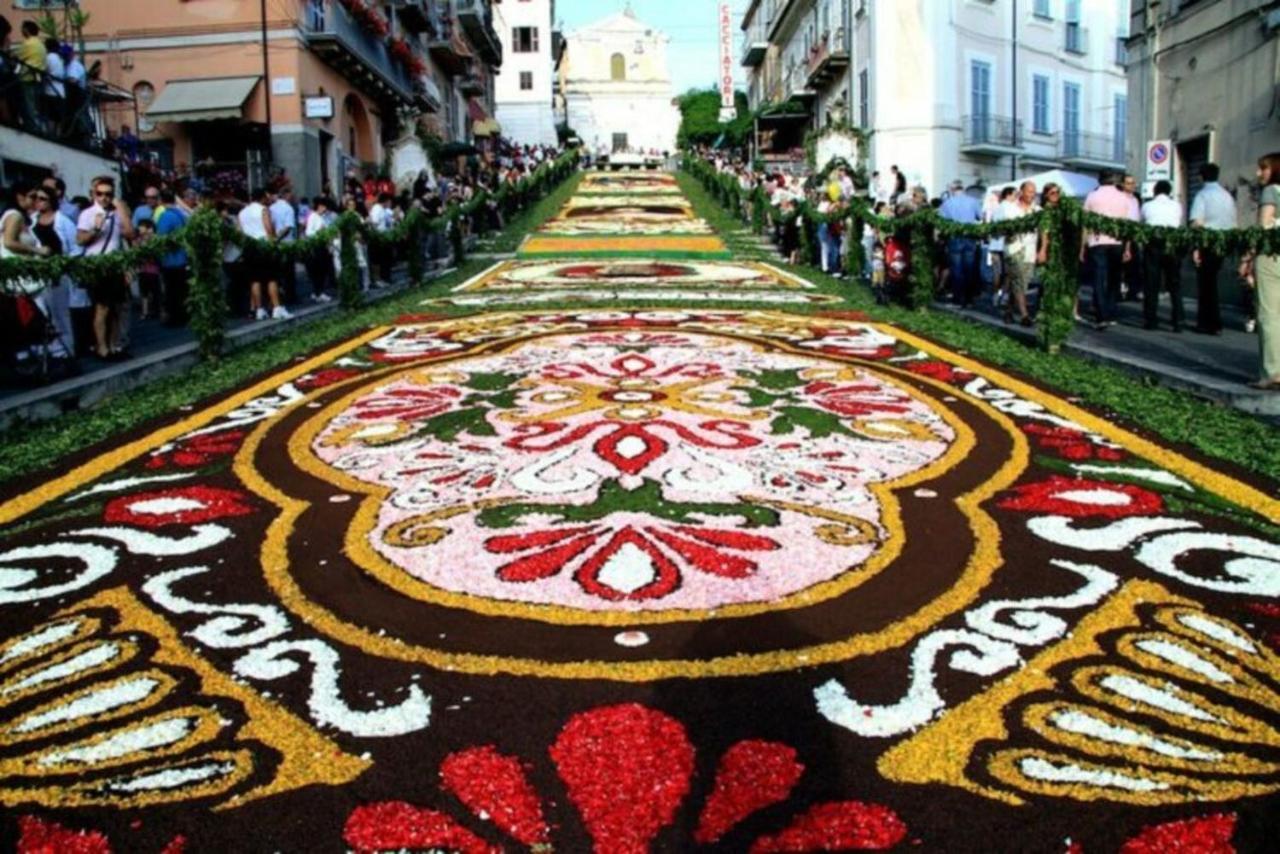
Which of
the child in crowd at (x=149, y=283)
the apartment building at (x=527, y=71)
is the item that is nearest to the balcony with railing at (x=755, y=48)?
the apartment building at (x=527, y=71)

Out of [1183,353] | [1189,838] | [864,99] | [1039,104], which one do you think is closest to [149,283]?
[1183,353]

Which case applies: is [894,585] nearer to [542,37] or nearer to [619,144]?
[542,37]

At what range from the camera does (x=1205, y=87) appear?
52.9 ft

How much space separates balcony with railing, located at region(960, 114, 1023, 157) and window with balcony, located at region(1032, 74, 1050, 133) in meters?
1.52

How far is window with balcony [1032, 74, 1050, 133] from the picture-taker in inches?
1436

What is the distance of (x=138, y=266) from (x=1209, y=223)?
374 inches

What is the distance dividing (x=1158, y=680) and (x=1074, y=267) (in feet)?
22.6

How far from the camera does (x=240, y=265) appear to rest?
39.4 ft

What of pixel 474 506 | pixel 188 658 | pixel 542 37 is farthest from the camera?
pixel 542 37

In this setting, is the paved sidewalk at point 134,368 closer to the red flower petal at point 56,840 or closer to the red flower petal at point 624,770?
the red flower petal at point 56,840

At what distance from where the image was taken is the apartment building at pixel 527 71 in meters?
70.7

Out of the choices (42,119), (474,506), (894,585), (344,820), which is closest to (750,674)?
(894,585)

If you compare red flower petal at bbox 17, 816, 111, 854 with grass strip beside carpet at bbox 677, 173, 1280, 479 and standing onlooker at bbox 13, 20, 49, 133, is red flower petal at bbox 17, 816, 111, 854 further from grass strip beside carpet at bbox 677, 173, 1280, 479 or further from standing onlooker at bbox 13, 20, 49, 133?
standing onlooker at bbox 13, 20, 49, 133

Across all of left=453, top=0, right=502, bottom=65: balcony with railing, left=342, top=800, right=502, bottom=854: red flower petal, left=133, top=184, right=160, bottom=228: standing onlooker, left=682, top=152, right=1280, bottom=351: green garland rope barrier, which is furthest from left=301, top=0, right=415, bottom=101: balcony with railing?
left=342, top=800, right=502, bottom=854: red flower petal
